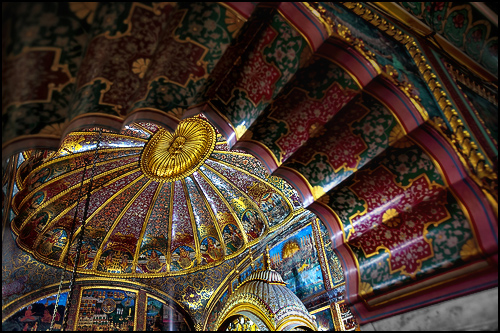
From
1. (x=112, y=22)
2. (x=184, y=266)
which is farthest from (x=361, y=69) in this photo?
(x=184, y=266)

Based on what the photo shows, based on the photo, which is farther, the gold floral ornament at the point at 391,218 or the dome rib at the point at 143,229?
the dome rib at the point at 143,229

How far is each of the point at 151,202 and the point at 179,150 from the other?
2.26 m

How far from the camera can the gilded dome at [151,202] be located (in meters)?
8.88

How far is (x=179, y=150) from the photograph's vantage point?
936 centimetres

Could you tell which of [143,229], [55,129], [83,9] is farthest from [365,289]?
[143,229]

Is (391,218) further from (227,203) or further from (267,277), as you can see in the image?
(227,203)

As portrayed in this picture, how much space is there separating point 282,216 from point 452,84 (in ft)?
21.5

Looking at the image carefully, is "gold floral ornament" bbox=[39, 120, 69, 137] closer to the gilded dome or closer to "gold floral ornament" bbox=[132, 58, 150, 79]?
"gold floral ornament" bbox=[132, 58, 150, 79]

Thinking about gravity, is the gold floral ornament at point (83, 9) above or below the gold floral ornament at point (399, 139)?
above

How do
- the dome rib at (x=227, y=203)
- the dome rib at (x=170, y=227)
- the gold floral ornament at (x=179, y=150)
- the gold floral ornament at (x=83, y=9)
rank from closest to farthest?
the gold floral ornament at (x=83, y=9), the gold floral ornament at (x=179, y=150), the dome rib at (x=227, y=203), the dome rib at (x=170, y=227)

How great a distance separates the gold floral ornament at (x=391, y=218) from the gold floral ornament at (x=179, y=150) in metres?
6.04

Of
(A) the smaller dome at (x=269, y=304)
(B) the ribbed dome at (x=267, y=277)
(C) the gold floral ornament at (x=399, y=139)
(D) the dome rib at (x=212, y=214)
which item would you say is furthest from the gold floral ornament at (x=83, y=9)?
(D) the dome rib at (x=212, y=214)

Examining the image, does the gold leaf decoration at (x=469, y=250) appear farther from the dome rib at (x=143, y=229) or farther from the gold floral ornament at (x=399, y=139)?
the dome rib at (x=143, y=229)

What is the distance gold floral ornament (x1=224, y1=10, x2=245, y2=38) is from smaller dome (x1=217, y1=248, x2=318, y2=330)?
209 inches
